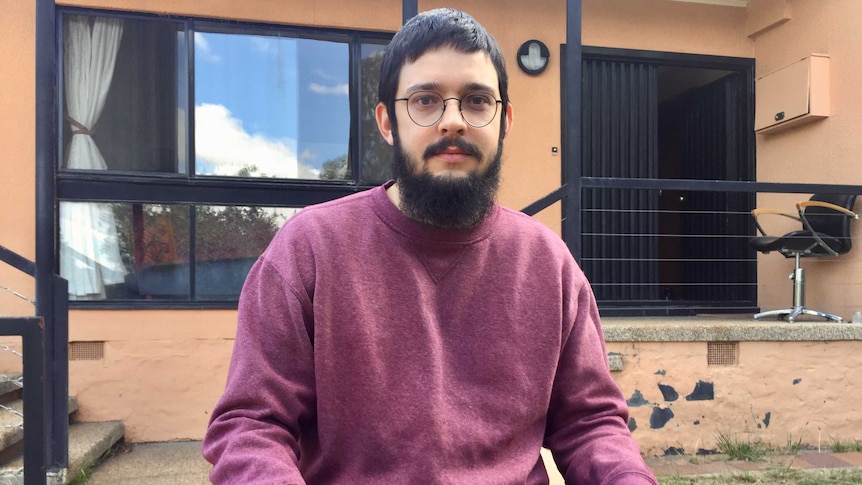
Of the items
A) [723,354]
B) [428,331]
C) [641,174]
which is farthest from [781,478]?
[428,331]

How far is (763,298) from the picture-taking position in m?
5.38

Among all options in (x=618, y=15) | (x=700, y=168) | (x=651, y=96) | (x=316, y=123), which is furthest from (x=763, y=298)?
(x=316, y=123)

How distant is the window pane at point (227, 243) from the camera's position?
4230mm

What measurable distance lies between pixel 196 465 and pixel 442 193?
2.94 metres

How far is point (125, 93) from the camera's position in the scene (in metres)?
4.21

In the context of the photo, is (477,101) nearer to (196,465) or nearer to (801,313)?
(196,465)

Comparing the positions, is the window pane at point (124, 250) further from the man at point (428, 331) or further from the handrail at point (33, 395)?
the man at point (428, 331)

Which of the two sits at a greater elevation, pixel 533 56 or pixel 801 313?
pixel 533 56

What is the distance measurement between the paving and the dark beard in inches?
99.4

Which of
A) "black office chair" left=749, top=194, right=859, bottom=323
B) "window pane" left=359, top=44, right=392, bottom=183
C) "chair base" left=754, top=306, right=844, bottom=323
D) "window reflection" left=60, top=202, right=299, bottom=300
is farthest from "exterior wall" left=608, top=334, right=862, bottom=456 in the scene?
"window reflection" left=60, top=202, right=299, bottom=300

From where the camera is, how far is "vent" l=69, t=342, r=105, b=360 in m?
3.95

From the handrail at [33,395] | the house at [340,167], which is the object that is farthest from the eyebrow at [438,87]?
the house at [340,167]

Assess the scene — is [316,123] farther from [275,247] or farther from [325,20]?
[275,247]

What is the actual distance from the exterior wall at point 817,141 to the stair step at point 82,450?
5.19 meters
